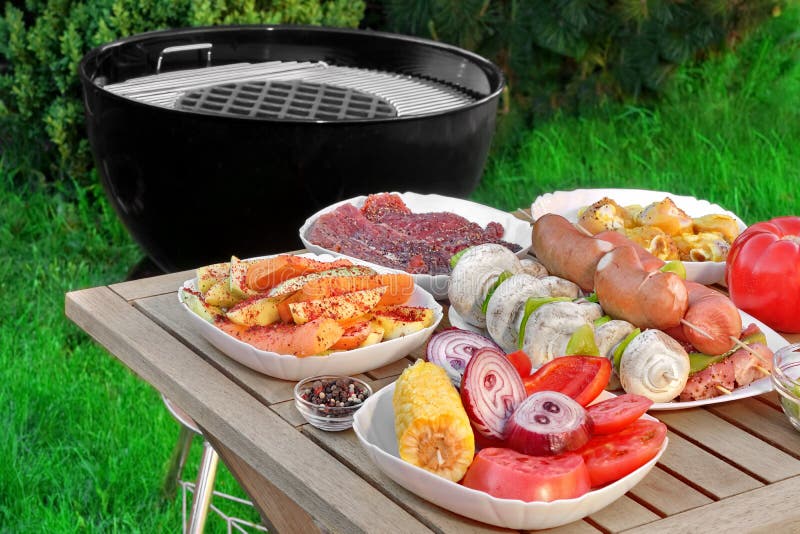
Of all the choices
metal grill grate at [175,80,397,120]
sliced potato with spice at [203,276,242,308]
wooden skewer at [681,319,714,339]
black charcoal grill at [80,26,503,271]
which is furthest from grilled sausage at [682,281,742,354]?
metal grill grate at [175,80,397,120]

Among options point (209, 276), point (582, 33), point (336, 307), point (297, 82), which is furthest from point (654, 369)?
point (582, 33)

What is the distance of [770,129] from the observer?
5.63 m

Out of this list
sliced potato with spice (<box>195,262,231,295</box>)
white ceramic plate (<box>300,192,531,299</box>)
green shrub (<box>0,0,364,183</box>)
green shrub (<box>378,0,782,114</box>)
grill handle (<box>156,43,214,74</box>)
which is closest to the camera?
sliced potato with spice (<box>195,262,231,295</box>)

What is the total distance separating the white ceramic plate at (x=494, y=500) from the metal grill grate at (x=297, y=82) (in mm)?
1927

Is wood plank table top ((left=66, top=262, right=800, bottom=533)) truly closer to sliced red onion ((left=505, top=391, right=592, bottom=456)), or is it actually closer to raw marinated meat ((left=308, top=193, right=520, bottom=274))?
sliced red onion ((left=505, top=391, right=592, bottom=456))

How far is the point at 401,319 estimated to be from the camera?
2.01 metres

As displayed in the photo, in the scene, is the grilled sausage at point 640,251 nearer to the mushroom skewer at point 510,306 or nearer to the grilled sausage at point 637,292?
the grilled sausage at point 637,292

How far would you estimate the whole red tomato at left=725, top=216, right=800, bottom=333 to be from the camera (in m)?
2.19

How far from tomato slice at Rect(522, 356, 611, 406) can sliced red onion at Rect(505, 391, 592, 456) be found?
0.30 ft

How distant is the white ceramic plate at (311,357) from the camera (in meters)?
1.91

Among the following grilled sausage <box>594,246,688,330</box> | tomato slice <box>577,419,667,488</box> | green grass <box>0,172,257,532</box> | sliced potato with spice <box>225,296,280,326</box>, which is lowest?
green grass <box>0,172,257,532</box>

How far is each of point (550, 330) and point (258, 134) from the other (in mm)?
1434

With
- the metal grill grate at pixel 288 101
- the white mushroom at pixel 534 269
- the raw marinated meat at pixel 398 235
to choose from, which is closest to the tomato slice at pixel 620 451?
the white mushroom at pixel 534 269

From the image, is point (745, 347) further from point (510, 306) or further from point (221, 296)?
point (221, 296)
